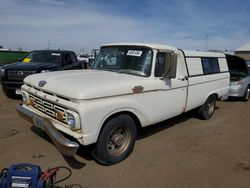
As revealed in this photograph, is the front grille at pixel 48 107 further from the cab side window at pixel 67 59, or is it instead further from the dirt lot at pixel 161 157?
the cab side window at pixel 67 59

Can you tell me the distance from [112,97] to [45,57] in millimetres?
6504

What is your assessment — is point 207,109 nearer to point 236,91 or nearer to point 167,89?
point 167,89

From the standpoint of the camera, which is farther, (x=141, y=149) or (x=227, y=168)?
(x=141, y=149)

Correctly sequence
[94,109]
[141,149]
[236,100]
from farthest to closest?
[236,100] < [141,149] < [94,109]

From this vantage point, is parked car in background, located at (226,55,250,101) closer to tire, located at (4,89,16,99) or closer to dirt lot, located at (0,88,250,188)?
dirt lot, located at (0,88,250,188)

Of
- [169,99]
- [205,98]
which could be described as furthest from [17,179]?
[205,98]

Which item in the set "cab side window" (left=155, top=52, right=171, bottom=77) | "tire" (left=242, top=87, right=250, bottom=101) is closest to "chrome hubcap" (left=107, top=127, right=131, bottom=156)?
"cab side window" (left=155, top=52, right=171, bottom=77)

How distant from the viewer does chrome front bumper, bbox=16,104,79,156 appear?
3115 mm

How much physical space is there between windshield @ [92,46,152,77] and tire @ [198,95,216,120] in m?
2.96

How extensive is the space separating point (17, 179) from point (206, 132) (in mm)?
4514

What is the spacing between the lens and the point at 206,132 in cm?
572

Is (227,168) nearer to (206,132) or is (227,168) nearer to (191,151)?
(191,151)

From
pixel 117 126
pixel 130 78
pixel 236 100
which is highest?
pixel 130 78

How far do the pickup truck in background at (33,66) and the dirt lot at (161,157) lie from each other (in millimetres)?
1942
